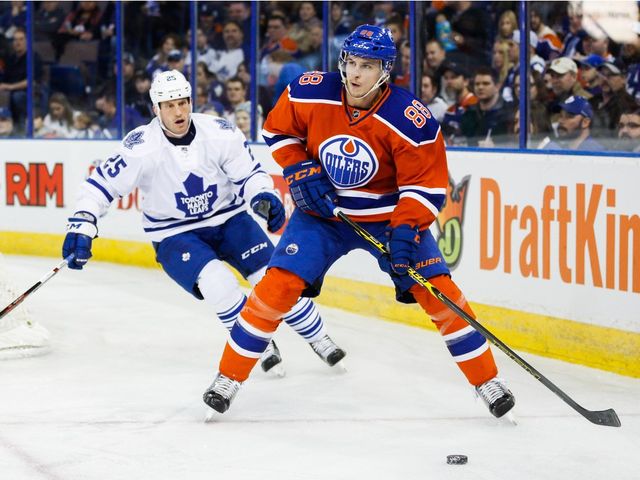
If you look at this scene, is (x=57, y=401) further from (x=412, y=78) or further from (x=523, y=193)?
(x=412, y=78)

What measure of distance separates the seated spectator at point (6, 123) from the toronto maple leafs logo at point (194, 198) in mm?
4351

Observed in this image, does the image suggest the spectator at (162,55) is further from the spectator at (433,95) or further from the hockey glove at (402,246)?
the hockey glove at (402,246)

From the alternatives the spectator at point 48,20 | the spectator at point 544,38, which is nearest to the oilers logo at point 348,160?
the spectator at point 544,38

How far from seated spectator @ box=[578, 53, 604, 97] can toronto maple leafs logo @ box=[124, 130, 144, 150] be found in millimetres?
1782

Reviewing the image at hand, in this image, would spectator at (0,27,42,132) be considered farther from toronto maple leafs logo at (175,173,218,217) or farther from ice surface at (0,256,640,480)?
toronto maple leafs logo at (175,173,218,217)

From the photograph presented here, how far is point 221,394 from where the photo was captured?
367cm

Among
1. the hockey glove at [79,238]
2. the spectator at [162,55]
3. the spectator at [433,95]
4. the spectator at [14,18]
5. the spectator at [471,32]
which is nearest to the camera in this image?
the hockey glove at [79,238]

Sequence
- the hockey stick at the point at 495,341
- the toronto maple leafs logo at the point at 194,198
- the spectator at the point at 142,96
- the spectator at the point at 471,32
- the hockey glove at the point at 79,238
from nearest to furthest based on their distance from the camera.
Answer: the hockey stick at the point at 495,341 < the hockey glove at the point at 79,238 < the toronto maple leafs logo at the point at 194,198 < the spectator at the point at 471,32 < the spectator at the point at 142,96

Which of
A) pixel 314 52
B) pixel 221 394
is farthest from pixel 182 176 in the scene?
pixel 314 52

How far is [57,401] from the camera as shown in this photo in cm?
404

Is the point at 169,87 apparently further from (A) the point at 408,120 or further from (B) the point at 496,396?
(B) the point at 496,396

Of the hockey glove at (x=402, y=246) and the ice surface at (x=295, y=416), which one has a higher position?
the hockey glove at (x=402, y=246)

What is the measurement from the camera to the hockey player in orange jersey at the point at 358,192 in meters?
3.52

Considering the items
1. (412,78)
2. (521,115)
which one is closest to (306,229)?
(521,115)
